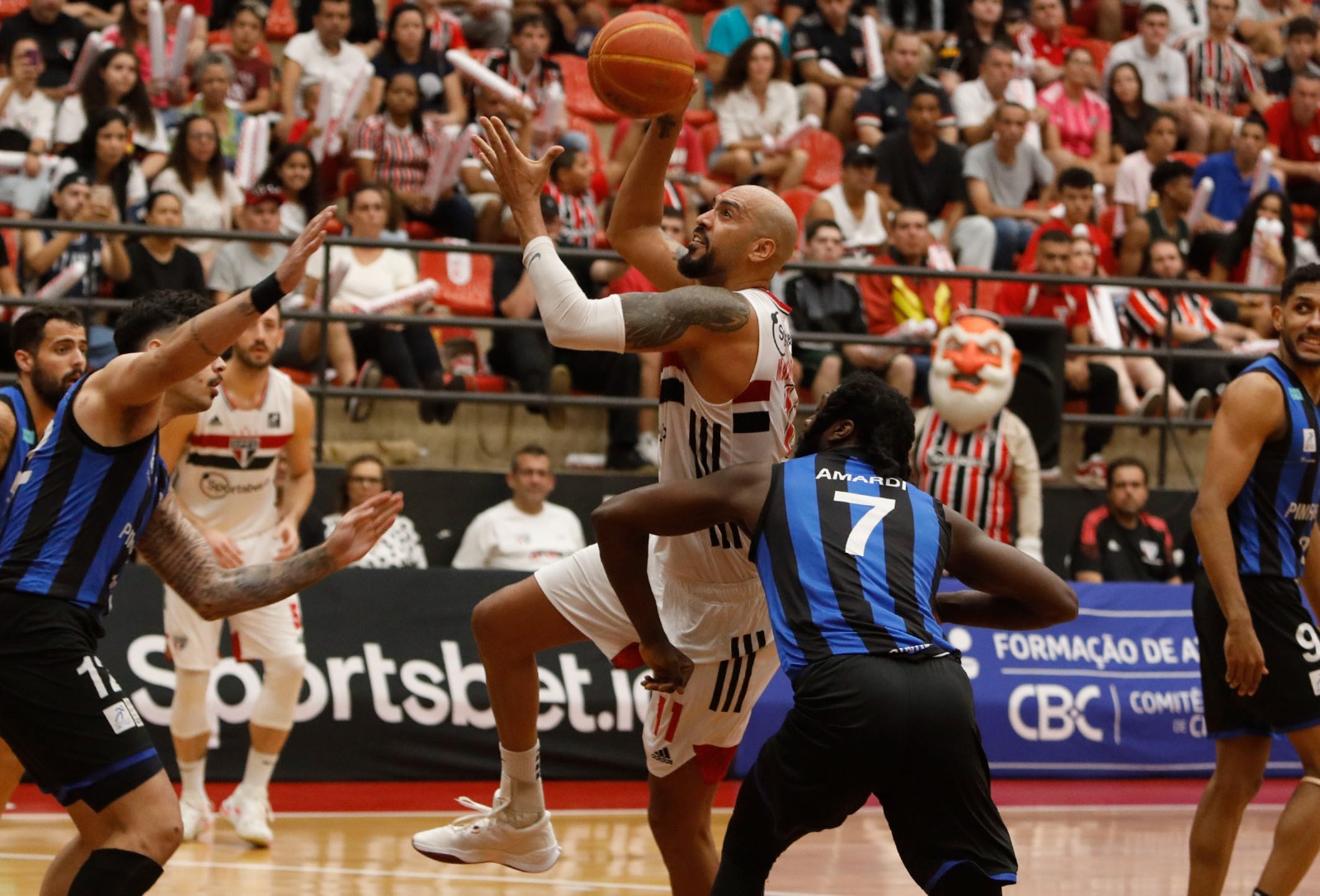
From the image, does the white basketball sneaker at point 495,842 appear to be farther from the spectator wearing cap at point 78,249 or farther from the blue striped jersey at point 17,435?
the spectator wearing cap at point 78,249

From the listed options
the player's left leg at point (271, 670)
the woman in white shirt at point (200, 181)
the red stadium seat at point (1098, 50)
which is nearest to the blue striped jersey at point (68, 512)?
the player's left leg at point (271, 670)

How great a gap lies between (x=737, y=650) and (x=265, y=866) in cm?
281

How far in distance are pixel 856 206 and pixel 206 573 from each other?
27.0ft

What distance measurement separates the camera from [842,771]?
428 cm

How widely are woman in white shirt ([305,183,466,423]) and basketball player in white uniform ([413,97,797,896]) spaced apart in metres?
5.44

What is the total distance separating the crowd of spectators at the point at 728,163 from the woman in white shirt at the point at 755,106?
0.02 meters

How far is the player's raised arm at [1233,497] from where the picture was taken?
18.3 ft

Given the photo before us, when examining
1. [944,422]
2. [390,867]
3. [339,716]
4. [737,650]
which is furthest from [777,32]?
[737,650]

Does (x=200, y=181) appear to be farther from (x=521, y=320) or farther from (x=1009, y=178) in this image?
(x=1009, y=178)

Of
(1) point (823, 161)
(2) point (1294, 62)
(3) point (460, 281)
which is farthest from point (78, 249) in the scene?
(2) point (1294, 62)

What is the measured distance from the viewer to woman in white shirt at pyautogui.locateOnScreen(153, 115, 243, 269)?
10.8 metres

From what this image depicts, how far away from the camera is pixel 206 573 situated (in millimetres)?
5055

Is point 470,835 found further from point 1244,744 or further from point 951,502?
point 951,502

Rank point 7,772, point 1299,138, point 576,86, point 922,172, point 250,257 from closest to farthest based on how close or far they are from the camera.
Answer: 1. point 7,772
2. point 250,257
3. point 922,172
4. point 576,86
5. point 1299,138
